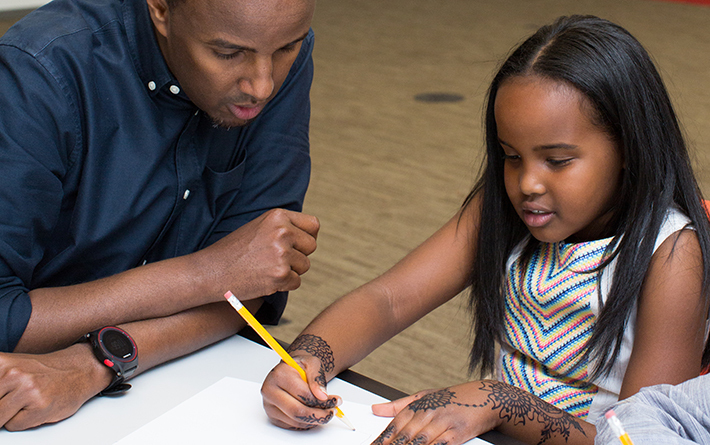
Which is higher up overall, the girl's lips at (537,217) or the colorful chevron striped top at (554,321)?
the girl's lips at (537,217)

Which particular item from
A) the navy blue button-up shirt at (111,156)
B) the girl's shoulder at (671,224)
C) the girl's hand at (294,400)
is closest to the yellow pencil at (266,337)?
the girl's hand at (294,400)

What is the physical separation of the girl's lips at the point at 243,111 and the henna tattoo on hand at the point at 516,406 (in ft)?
1.73

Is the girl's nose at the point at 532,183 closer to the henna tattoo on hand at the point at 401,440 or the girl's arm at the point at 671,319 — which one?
the girl's arm at the point at 671,319

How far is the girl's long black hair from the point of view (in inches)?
43.2

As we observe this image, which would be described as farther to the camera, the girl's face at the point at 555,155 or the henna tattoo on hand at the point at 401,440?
the girl's face at the point at 555,155

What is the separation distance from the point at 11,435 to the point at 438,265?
75 cm

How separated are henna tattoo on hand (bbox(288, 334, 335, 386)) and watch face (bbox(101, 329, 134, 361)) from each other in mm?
240

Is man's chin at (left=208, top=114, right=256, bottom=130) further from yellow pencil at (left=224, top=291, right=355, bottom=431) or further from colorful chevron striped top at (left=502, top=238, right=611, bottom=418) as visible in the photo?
colorful chevron striped top at (left=502, top=238, right=611, bottom=418)

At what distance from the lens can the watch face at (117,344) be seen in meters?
1.04

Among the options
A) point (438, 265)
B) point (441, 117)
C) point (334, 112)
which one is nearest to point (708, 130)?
point (441, 117)

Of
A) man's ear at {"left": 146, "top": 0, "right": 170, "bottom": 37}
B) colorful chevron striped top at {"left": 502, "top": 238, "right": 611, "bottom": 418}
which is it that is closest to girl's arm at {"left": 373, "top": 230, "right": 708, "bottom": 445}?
colorful chevron striped top at {"left": 502, "top": 238, "right": 611, "bottom": 418}

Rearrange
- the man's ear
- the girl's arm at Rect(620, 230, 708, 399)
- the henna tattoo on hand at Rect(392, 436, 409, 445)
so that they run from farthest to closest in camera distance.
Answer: the man's ear < the girl's arm at Rect(620, 230, 708, 399) < the henna tattoo on hand at Rect(392, 436, 409, 445)

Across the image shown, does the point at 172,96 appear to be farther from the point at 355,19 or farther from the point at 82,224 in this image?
the point at 355,19

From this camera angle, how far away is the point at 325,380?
1.08 meters
